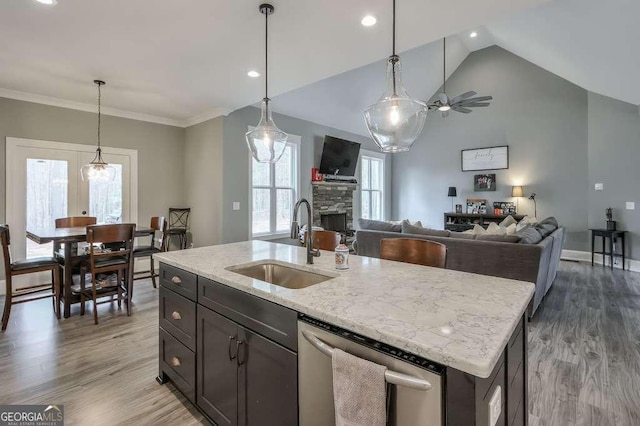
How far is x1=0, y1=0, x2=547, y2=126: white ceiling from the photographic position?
2.25 metres

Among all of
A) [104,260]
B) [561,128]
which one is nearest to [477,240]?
[104,260]

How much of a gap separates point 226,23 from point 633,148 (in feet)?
22.7

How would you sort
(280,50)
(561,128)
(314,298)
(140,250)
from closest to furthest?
(314,298) → (280,50) → (140,250) → (561,128)

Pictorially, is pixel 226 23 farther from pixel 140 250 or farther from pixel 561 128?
pixel 561 128

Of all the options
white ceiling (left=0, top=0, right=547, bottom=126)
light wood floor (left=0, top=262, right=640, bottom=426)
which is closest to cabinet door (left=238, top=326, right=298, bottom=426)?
light wood floor (left=0, top=262, right=640, bottom=426)

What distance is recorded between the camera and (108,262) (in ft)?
11.1

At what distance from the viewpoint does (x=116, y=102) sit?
14.7 feet

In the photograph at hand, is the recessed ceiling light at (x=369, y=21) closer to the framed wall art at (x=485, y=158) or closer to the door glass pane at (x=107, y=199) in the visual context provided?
the door glass pane at (x=107, y=199)

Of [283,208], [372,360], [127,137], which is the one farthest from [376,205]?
[372,360]

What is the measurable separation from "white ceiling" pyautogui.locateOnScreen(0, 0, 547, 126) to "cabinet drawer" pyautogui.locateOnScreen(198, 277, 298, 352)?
2008mm

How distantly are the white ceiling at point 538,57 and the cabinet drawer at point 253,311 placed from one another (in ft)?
11.2

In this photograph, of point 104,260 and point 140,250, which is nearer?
point 104,260

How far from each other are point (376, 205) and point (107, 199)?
20.0ft

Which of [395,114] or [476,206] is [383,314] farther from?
[476,206]
